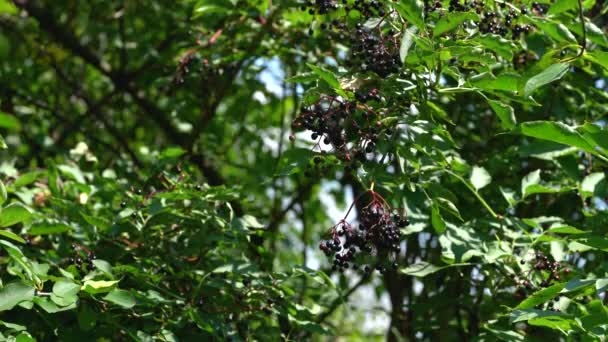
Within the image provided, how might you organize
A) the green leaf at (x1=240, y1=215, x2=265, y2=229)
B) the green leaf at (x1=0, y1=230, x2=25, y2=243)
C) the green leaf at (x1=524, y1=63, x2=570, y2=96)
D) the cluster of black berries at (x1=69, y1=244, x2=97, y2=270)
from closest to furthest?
the green leaf at (x1=524, y1=63, x2=570, y2=96)
the green leaf at (x1=0, y1=230, x2=25, y2=243)
the cluster of black berries at (x1=69, y1=244, x2=97, y2=270)
the green leaf at (x1=240, y1=215, x2=265, y2=229)

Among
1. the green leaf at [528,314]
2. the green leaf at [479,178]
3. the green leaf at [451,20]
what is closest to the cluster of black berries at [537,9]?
the green leaf at [479,178]

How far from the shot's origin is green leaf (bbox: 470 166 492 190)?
107 inches

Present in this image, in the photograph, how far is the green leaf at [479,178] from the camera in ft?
8.95

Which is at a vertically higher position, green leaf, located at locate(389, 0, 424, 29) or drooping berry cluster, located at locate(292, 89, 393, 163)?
green leaf, located at locate(389, 0, 424, 29)

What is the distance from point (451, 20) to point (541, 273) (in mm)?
992

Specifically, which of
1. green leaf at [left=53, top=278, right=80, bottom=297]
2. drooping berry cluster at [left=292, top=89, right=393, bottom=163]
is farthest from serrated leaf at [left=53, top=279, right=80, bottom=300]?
drooping berry cluster at [left=292, top=89, right=393, bottom=163]

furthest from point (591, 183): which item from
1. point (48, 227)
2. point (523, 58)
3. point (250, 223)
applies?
point (48, 227)

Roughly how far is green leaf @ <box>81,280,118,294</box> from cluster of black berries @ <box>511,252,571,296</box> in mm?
1246

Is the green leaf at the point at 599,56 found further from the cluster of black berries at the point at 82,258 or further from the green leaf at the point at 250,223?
the cluster of black berries at the point at 82,258

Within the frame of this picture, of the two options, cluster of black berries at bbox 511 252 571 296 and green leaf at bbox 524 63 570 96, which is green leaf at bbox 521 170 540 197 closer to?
cluster of black berries at bbox 511 252 571 296

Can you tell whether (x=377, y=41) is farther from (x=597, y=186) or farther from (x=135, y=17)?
(x=135, y=17)

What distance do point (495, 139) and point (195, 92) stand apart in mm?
1623

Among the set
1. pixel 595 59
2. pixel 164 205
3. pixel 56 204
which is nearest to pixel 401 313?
pixel 164 205

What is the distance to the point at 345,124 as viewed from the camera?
6.72 feet
